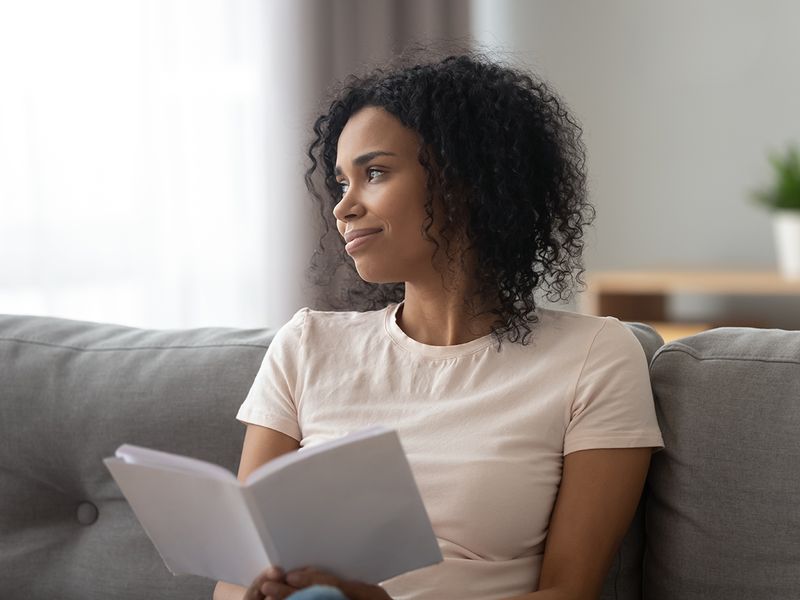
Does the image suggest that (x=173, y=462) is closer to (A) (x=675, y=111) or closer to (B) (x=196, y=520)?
(B) (x=196, y=520)

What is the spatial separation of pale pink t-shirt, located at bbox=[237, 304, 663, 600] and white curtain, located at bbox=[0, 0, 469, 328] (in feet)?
5.94

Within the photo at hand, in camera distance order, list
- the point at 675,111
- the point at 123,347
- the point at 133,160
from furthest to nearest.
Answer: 1. the point at 675,111
2. the point at 133,160
3. the point at 123,347

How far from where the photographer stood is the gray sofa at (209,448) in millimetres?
1292

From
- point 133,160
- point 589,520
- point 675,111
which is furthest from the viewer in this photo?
point 675,111

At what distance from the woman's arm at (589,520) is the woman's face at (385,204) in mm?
332

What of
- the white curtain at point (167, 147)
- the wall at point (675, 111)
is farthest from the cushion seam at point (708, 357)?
the wall at point (675, 111)

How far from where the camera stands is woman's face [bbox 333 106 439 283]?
140 centimetres

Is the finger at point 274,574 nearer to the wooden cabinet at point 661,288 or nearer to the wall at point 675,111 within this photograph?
the wooden cabinet at point 661,288

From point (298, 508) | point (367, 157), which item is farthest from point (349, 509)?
point (367, 157)

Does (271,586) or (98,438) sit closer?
(271,586)

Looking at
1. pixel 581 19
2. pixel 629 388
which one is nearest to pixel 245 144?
pixel 581 19

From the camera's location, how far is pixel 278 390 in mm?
1457

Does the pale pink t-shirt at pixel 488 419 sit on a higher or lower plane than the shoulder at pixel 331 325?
lower

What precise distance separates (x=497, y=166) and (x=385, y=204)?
0.15 meters
